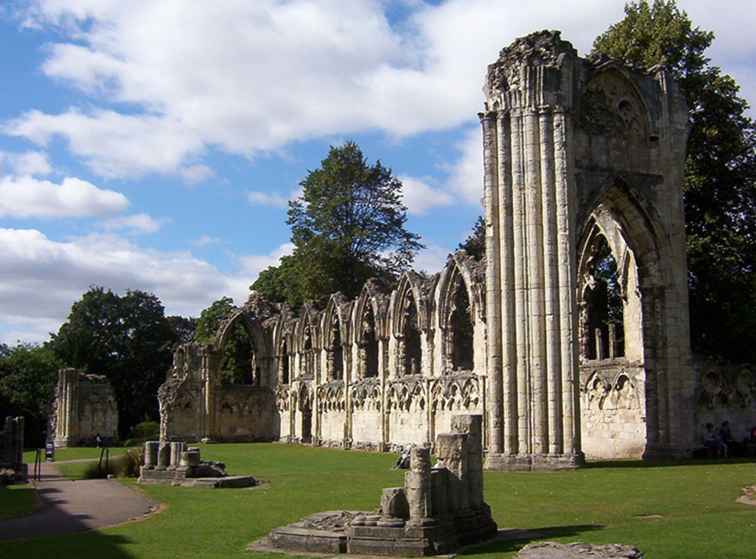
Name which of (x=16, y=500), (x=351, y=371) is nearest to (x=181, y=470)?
(x=16, y=500)

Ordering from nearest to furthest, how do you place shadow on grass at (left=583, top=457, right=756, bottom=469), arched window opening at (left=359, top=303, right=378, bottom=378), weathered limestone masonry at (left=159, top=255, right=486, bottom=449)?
shadow on grass at (left=583, top=457, right=756, bottom=469) → weathered limestone masonry at (left=159, top=255, right=486, bottom=449) → arched window opening at (left=359, top=303, right=378, bottom=378)

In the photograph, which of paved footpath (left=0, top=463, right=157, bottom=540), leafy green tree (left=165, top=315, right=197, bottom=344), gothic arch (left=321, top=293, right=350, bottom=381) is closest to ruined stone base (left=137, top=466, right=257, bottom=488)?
paved footpath (left=0, top=463, right=157, bottom=540)

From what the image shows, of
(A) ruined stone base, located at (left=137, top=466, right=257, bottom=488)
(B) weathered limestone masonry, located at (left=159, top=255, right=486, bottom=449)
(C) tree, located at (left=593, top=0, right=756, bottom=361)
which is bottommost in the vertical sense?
(A) ruined stone base, located at (left=137, top=466, right=257, bottom=488)

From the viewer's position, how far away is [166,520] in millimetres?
13438

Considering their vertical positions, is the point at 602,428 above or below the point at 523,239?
below

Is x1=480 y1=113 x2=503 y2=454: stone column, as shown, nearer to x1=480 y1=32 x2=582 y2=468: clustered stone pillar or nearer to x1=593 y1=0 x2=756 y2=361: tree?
x1=480 y1=32 x2=582 y2=468: clustered stone pillar

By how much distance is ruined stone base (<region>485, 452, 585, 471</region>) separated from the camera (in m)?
21.0

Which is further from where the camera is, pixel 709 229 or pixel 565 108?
pixel 709 229

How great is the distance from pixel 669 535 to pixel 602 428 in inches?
647

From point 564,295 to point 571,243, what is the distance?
135 centimetres

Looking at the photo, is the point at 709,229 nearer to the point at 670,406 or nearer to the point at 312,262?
the point at 670,406

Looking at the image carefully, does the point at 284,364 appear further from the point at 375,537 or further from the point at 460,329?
the point at 375,537

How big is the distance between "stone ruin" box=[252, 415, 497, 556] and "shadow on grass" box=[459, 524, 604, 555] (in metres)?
0.19

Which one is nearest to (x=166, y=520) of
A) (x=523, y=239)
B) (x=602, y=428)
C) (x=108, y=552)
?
(x=108, y=552)
